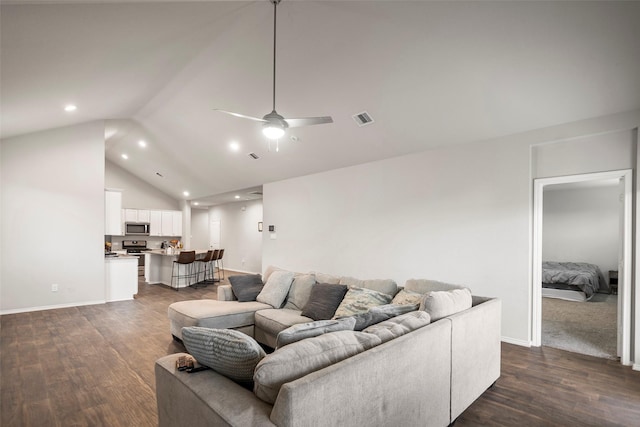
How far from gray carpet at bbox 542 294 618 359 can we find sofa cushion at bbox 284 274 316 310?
2.97m

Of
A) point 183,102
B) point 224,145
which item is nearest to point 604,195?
point 224,145

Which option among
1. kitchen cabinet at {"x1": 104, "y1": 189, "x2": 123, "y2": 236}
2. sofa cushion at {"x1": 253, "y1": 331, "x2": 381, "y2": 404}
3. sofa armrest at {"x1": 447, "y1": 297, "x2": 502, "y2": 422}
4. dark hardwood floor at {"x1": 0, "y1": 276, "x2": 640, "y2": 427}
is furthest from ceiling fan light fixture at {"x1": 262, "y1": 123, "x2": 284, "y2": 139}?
kitchen cabinet at {"x1": 104, "y1": 189, "x2": 123, "y2": 236}

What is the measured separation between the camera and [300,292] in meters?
3.99

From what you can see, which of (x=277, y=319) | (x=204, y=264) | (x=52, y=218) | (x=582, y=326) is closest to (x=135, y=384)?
(x=277, y=319)

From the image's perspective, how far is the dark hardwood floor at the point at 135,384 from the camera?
2.45 m

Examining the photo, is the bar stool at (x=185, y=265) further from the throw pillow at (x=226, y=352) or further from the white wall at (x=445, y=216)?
the throw pillow at (x=226, y=352)

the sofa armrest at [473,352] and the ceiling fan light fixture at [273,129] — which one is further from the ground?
the ceiling fan light fixture at [273,129]

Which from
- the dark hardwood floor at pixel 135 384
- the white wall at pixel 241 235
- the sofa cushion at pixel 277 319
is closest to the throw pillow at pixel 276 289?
the sofa cushion at pixel 277 319

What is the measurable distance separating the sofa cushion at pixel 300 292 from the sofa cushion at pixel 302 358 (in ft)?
7.22

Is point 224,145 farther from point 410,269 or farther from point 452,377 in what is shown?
point 452,377

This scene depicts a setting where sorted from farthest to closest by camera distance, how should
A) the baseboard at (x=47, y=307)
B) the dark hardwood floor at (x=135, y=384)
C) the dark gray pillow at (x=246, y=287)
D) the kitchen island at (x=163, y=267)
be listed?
the kitchen island at (x=163, y=267)
the baseboard at (x=47, y=307)
the dark gray pillow at (x=246, y=287)
the dark hardwood floor at (x=135, y=384)

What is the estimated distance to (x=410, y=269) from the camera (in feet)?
17.0

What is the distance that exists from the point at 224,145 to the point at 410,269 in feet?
14.3

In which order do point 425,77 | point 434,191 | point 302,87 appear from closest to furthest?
1. point 425,77
2. point 302,87
3. point 434,191
